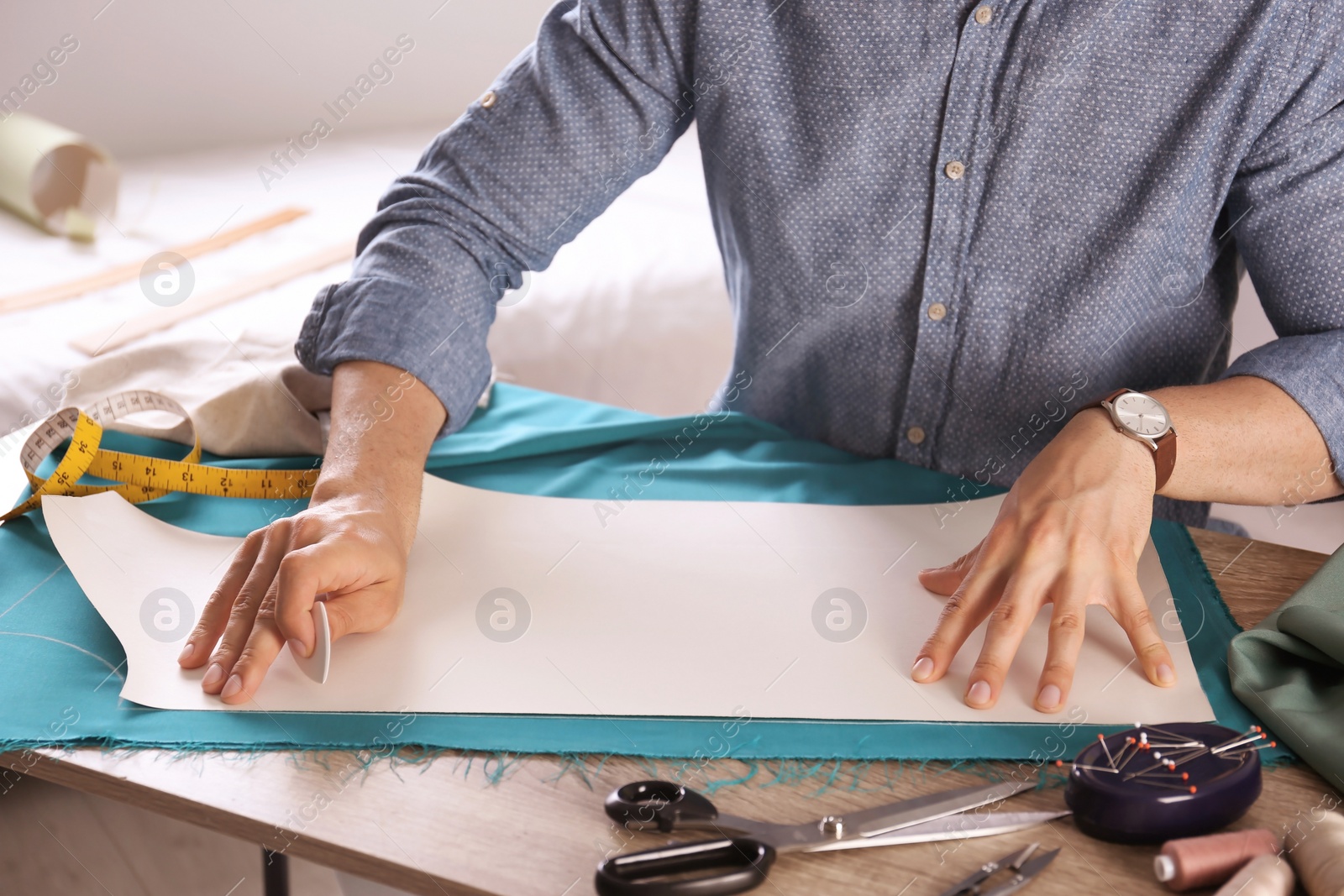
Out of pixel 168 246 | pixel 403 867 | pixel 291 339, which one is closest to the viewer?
pixel 403 867

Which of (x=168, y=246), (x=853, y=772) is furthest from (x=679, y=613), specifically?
(x=168, y=246)

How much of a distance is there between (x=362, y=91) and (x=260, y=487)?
2.51 meters

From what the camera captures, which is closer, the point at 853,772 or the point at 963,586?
the point at 853,772

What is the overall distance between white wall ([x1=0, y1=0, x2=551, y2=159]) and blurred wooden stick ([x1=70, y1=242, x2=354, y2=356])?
98 centimetres

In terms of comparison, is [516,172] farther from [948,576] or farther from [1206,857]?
[1206,857]

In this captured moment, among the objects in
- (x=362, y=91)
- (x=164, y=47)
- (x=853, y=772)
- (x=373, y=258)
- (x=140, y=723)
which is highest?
(x=164, y=47)

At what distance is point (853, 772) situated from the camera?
2.35ft

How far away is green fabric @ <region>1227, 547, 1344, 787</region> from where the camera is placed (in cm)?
72

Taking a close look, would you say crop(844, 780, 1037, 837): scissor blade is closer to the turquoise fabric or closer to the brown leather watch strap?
the turquoise fabric

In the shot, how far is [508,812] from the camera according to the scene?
2.21ft

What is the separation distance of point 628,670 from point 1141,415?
0.52 meters

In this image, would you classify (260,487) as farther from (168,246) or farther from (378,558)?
(168,246)

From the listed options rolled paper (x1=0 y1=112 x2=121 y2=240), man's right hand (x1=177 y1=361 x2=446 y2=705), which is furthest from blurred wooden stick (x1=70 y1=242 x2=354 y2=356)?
man's right hand (x1=177 y1=361 x2=446 y2=705)

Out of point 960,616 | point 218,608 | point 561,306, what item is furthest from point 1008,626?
point 561,306
